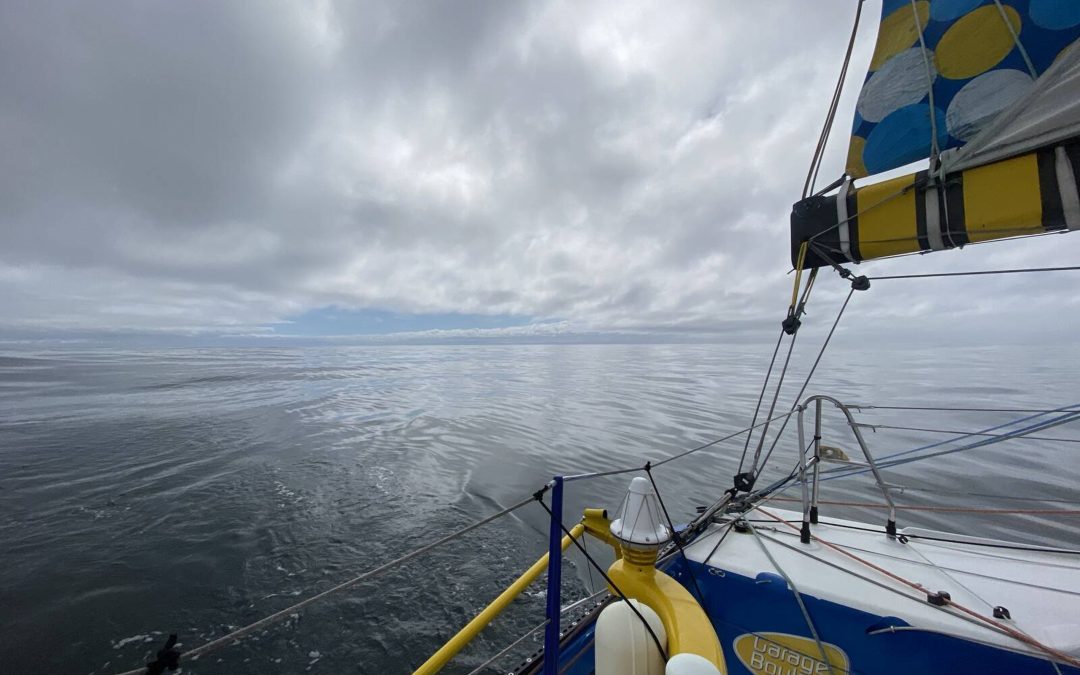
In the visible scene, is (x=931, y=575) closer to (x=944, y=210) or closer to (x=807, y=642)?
(x=807, y=642)

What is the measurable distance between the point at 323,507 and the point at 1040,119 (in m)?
10.6

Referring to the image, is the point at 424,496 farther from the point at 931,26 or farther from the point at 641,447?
the point at 931,26

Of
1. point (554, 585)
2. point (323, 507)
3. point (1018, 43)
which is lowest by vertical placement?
point (323, 507)

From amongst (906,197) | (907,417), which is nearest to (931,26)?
(906,197)

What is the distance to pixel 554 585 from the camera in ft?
8.83

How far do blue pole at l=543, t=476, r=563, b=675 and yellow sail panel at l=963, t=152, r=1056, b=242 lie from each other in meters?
3.14

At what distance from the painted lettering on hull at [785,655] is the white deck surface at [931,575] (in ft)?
1.14

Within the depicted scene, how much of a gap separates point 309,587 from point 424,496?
339cm

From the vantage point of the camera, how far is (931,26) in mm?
2891

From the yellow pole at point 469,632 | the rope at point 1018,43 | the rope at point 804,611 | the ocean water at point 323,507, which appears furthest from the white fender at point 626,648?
the rope at point 1018,43

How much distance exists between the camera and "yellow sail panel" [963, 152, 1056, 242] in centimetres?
233

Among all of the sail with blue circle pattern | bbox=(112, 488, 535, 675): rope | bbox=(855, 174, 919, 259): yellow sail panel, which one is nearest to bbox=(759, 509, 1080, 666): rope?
bbox=(855, 174, 919, 259): yellow sail panel

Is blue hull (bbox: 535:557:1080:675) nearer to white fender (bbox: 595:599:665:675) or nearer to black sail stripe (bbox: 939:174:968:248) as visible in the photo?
white fender (bbox: 595:599:665:675)

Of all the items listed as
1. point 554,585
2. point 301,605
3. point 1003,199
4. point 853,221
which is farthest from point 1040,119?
point 301,605
